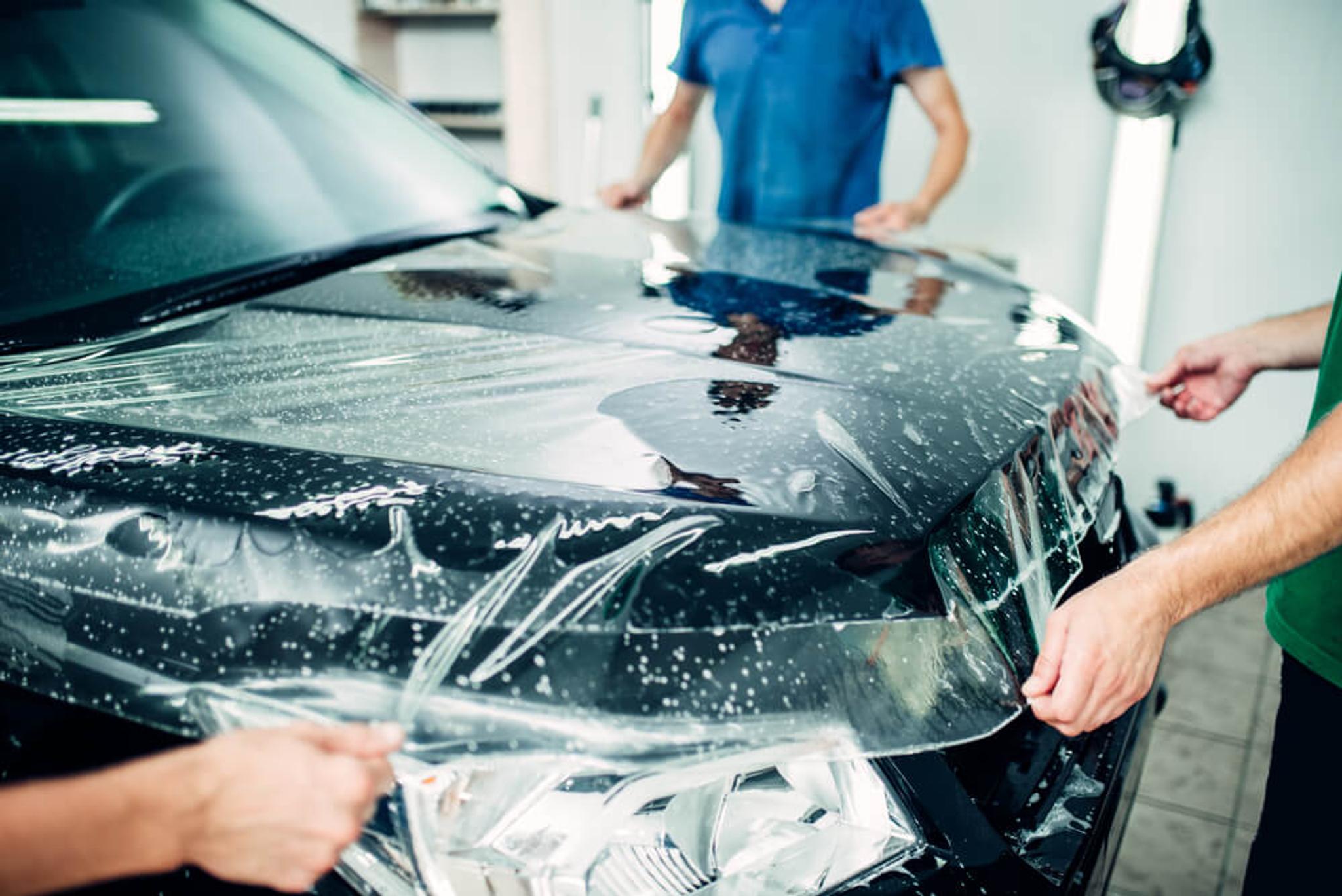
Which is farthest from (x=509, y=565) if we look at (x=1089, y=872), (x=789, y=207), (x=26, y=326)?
(x=789, y=207)

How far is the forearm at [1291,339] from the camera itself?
3.99 ft

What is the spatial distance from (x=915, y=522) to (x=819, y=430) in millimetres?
129

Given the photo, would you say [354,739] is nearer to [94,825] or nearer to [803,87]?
[94,825]

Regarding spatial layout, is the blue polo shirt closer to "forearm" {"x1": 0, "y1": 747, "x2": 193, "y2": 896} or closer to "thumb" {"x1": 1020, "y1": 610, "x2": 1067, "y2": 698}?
"thumb" {"x1": 1020, "y1": 610, "x2": 1067, "y2": 698}

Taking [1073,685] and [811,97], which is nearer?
[1073,685]

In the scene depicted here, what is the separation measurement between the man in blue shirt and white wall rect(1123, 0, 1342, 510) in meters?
1.08

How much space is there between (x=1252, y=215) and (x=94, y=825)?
3.10 meters

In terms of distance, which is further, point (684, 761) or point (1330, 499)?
point (1330, 499)

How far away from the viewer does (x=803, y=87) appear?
2.09m

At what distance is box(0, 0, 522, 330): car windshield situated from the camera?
1.16 metres

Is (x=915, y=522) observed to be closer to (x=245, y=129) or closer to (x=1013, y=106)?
(x=245, y=129)

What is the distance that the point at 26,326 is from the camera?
3.23 feet

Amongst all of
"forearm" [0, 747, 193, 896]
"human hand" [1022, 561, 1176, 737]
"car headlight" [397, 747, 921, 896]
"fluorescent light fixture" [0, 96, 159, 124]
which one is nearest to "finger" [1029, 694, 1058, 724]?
"human hand" [1022, 561, 1176, 737]

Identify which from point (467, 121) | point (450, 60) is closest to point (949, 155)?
point (467, 121)
